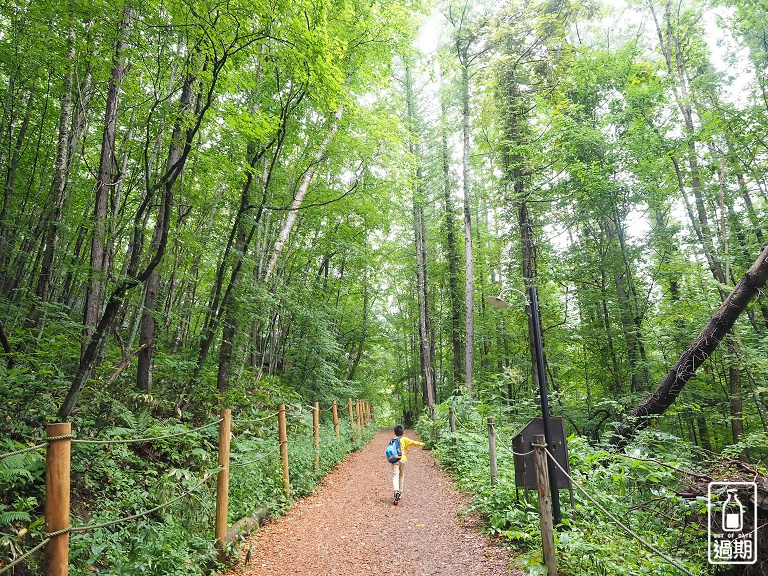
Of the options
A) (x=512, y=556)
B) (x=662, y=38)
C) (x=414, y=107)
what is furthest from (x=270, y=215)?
(x=662, y=38)

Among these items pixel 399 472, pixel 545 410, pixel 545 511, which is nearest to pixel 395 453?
pixel 399 472

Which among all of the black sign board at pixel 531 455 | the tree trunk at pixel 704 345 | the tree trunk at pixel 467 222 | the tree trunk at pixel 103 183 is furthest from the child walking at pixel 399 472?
the tree trunk at pixel 467 222

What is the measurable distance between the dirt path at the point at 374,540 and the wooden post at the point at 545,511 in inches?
18.3

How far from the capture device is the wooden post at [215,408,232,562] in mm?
3980

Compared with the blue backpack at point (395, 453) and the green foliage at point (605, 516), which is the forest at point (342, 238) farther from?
the blue backpack at point (395, 453)

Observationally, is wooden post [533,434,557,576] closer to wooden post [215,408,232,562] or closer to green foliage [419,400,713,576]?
green foliage [419,400,713,576]

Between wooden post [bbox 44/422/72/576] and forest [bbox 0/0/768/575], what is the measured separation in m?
0.52

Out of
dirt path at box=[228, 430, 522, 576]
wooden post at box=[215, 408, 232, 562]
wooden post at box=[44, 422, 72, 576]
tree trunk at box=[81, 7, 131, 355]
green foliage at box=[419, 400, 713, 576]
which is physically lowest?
dirt path at box=[228, 430, 522, 576]

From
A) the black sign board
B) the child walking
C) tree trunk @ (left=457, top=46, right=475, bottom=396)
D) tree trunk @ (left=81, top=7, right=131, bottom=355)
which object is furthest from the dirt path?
tree trunk @ (left=457, top=46, right=475, bottom=396)

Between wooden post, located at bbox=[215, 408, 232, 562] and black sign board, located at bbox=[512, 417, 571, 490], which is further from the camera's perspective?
black sign board, located at bbox=[512, 417, 571, 490]

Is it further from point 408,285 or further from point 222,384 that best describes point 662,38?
point 222,384

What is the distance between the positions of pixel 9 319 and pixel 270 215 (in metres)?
4.80

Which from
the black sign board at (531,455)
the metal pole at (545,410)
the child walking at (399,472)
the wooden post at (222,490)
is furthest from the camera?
the child walking at (399,472)

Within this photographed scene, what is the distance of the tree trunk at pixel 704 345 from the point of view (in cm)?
699
